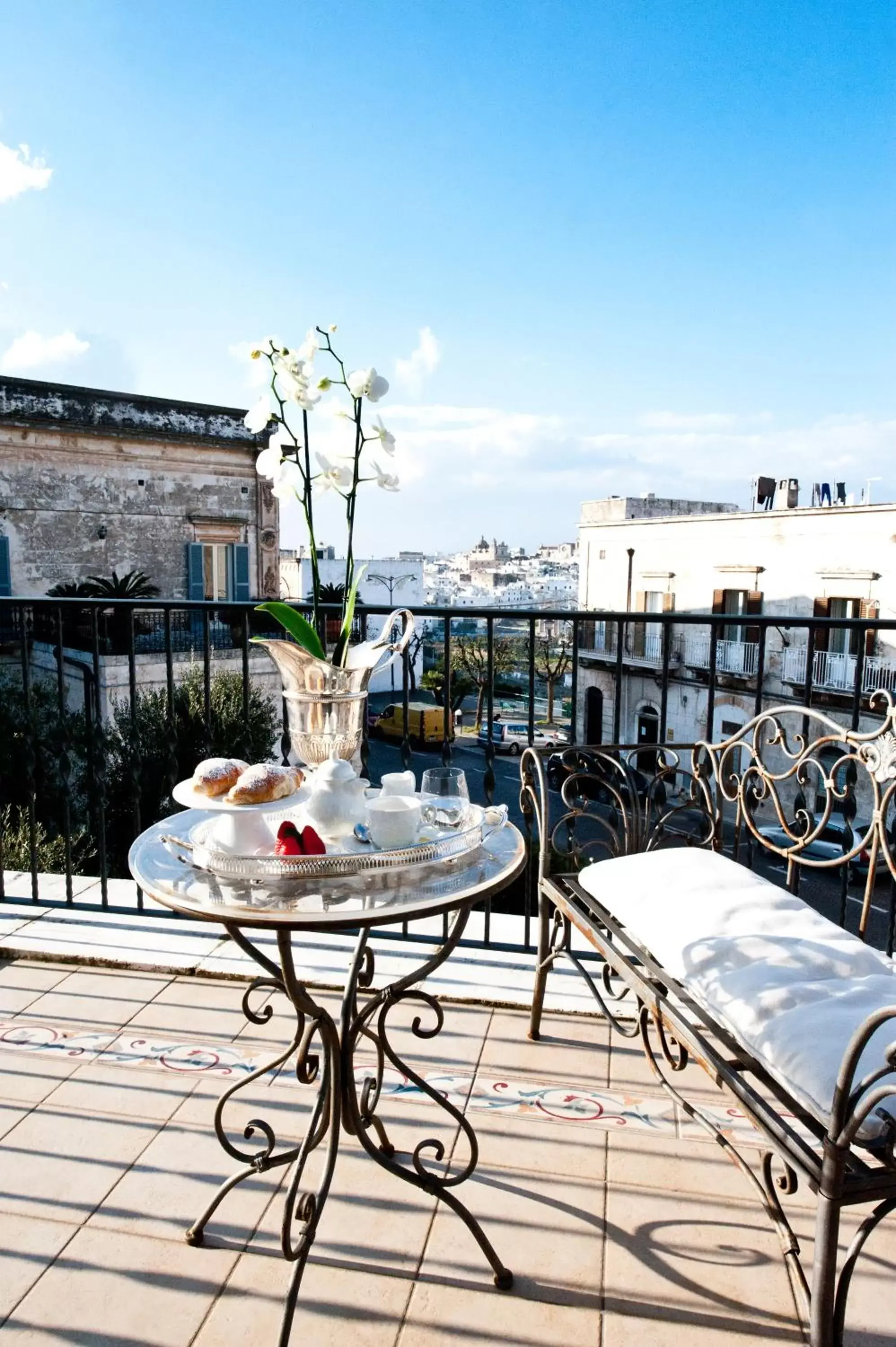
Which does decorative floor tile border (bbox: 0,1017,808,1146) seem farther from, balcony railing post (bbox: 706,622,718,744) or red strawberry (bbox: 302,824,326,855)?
balcony railing post (bbox: 706,622,718,744)

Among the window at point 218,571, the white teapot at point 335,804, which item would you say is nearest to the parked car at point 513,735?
the window at point 218,571

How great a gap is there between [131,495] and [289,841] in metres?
14.7

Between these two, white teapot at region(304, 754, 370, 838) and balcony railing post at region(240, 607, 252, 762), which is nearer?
white teapot at region(304, 754, 370, 838)

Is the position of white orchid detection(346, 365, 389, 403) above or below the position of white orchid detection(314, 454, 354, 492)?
above

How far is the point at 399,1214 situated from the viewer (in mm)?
1482

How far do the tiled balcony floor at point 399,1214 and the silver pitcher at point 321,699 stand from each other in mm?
797

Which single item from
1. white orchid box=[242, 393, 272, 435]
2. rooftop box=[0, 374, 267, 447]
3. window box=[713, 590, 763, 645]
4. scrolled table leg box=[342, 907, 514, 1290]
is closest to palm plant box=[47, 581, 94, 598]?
rooftop box=[0, 374, 267, 447]

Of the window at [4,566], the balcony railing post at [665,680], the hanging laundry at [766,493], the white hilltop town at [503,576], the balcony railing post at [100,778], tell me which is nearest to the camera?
the balcony railing post at [665,680]

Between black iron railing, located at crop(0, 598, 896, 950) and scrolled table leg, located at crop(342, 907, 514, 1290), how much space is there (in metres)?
0.61

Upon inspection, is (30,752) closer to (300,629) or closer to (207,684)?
(207,684)

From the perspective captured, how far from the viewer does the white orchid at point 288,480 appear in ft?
5.48

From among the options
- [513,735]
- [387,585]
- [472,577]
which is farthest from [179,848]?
[472,577]

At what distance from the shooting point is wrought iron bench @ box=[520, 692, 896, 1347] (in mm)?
981

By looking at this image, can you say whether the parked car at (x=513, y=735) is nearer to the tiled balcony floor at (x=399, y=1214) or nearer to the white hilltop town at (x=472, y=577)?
the white hilltop town at (x=472, y=577)
